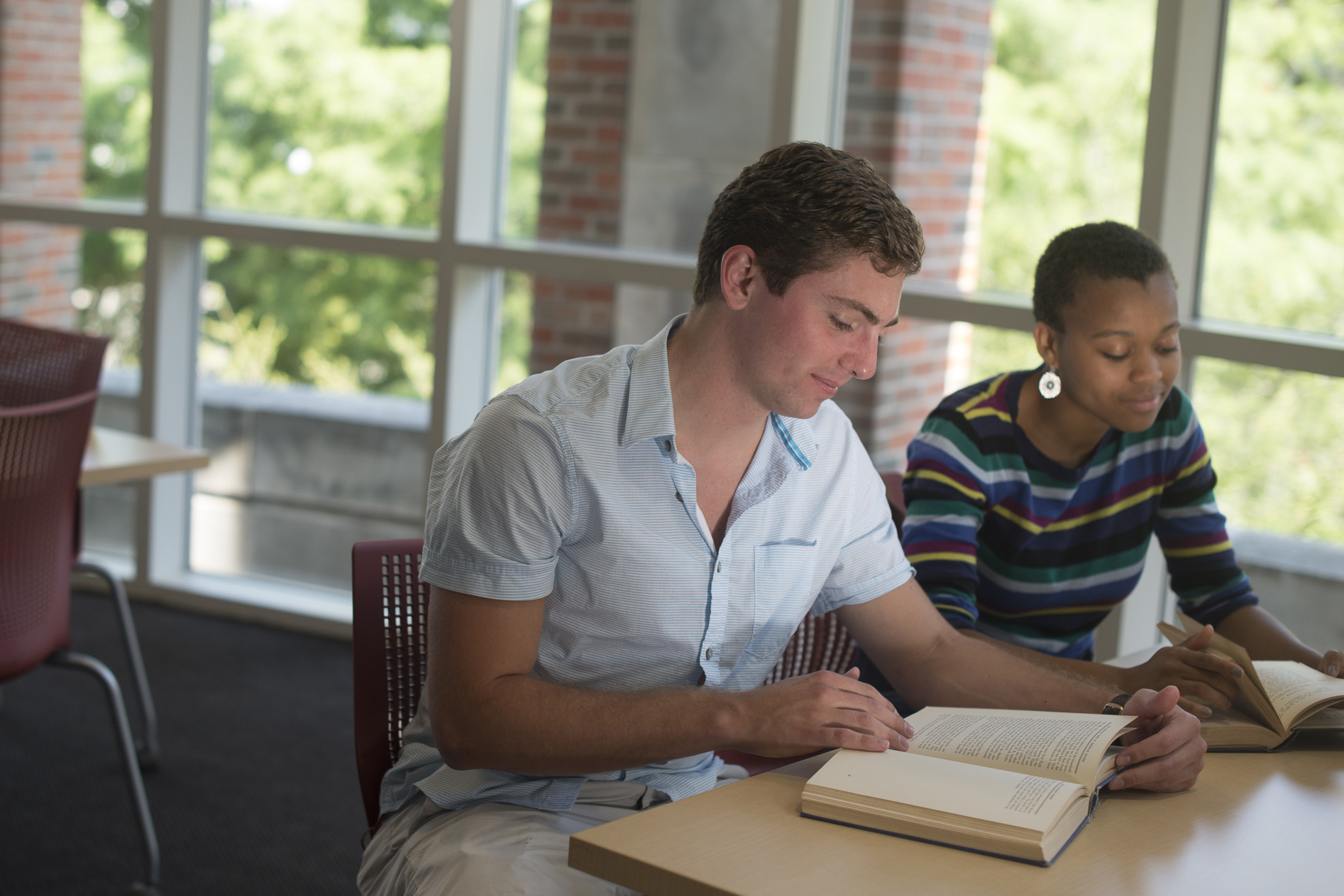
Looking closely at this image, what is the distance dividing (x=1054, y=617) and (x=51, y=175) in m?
4.27

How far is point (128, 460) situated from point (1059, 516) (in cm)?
189

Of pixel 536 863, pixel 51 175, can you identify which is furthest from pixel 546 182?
pixel 536 863

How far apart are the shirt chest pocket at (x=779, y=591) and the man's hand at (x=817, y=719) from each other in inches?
9.1

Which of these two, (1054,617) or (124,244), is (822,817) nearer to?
(1054,617)

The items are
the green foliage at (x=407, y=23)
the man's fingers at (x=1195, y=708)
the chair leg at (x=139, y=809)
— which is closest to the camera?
the man's fingers at (x=1195, y=708)

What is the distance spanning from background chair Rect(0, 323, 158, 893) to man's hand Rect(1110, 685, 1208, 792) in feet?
5.77

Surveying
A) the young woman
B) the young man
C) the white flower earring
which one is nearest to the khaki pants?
the young man

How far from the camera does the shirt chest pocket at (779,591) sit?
1.51 m

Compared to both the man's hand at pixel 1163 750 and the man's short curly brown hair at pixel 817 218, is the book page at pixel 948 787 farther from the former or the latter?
the man's short curly brown hair at pixel 817 218

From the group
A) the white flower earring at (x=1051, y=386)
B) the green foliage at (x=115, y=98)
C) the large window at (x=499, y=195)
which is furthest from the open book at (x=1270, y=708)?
the green foliage at (x=115, y=98)

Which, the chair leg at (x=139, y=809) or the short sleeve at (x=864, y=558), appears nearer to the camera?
the short sleeve at (x=864, y=558)

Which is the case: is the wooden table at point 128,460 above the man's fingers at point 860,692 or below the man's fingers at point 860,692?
below

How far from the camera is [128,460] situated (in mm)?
2602

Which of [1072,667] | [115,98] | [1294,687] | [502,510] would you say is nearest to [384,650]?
[502,510]
